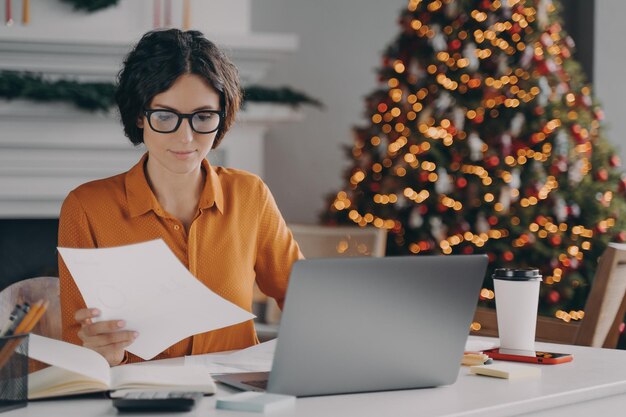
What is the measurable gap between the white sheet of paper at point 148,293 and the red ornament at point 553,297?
2.12 m

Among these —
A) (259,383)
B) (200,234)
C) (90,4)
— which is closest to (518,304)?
(259,383)

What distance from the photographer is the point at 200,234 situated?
180cm

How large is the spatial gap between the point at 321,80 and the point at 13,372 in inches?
125

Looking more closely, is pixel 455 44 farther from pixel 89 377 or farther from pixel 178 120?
pixel 89 377

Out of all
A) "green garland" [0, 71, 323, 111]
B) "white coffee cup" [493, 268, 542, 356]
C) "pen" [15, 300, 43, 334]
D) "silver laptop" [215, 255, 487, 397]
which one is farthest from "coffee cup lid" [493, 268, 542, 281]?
"green garland" [0, 71, 323, 111]

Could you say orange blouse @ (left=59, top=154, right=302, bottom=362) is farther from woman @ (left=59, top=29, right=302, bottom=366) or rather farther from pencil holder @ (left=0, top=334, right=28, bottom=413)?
pencil holder @ (left=0, top=334, right=28, bottom=413)

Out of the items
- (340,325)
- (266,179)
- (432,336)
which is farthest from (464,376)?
(266,179)

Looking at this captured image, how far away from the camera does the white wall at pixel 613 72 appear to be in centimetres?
409

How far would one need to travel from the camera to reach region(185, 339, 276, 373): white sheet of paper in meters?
1.46

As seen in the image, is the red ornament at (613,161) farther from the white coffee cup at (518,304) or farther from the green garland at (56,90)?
the white coffee cup at (518,304)

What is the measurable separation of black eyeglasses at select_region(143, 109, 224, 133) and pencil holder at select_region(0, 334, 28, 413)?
0.57 metres

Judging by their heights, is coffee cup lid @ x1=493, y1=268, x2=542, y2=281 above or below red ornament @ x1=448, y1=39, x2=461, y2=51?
below

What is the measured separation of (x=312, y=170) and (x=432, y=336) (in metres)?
3.00

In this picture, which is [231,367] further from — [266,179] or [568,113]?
[266,179]
